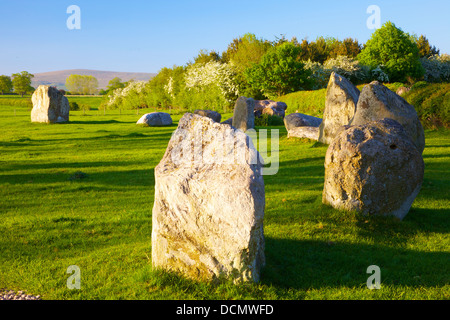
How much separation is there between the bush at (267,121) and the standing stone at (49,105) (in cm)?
1585

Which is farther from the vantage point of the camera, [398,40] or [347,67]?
[398,40]

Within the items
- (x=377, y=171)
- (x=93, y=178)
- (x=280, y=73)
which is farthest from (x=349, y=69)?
(x=377, y=171)

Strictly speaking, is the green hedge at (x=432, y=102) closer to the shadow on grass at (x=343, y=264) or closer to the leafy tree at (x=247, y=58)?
the shadow on grass at (x=343, y=264)

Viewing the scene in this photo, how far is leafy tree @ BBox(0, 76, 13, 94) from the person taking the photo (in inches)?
3553

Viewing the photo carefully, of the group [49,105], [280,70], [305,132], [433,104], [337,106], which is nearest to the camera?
[337,106]

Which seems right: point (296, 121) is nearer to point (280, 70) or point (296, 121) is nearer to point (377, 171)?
point (377, 171)

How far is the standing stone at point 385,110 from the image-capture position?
13609 millimetres

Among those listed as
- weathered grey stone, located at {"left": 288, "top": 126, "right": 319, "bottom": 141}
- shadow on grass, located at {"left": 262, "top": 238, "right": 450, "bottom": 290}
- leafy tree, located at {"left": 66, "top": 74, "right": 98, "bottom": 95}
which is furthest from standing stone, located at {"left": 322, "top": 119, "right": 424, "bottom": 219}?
leafy tree, located at {"left": 66, "top": 74, "right": 98, "bottom": 95}

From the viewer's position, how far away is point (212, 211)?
17.7 ft

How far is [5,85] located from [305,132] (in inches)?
3574
